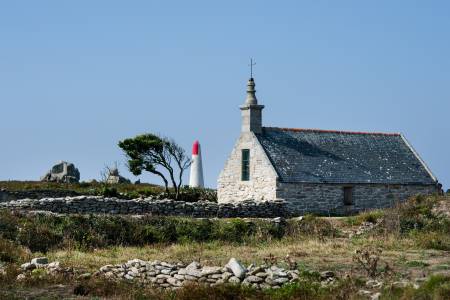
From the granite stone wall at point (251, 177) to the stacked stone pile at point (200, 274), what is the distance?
1820 centimetres

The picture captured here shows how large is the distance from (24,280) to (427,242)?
1171 cm

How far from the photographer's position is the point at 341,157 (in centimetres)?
3706

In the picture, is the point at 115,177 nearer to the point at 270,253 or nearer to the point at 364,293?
the point at 270,253

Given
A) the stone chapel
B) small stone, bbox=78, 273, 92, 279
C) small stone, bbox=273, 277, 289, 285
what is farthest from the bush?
the stone chapel

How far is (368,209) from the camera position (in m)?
35.9

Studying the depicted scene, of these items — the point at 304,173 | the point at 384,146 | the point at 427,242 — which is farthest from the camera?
the point at 384,146

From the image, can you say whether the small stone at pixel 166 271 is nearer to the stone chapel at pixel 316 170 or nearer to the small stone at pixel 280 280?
the small stone at pixel 280 280

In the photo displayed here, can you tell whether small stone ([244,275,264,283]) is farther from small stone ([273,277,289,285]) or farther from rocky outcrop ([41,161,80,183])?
rocky outcrop ([41,161,80,183])

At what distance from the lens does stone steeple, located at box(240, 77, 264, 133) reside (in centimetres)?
3631

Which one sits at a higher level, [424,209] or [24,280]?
[424,209]

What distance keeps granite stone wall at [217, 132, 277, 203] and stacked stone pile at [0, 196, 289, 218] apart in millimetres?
1461

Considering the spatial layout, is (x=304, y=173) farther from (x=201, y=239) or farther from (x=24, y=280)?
(x=24, y=280)

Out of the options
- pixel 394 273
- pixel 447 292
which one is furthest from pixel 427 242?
pixel 447 292

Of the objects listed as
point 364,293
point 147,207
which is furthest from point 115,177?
point 364,293
